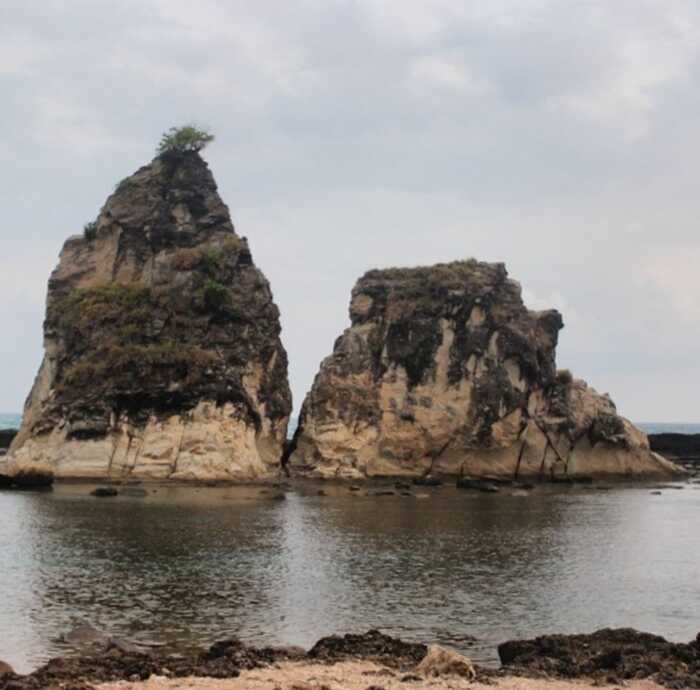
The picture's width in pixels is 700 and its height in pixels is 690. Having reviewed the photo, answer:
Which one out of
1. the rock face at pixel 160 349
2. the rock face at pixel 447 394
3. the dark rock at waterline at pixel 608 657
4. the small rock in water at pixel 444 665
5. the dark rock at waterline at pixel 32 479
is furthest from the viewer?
A: the rock face at pixel 447 394

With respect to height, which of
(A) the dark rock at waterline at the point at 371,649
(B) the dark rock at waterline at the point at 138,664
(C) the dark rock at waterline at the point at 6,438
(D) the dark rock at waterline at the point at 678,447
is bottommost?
(B) the dark rock at waterline at the point at 138,664

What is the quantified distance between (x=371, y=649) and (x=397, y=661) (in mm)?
1126

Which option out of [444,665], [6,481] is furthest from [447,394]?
[444,665]

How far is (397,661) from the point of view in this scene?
22625mm

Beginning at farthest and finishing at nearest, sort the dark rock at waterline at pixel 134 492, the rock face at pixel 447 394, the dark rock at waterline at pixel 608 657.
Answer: the rock face at pixel 447 394, the dark rock at waterline at pixel 134 492, the dark rock at waterline at pixel 608 657

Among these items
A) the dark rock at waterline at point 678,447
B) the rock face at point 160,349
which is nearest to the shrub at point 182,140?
the rock face at point 160,349

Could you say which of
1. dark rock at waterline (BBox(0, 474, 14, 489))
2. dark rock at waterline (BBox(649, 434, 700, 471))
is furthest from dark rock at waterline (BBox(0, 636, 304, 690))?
dark rock at waterline (BBox(649, 434, 700, 471))

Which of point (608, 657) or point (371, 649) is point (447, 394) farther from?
point (608, 657)

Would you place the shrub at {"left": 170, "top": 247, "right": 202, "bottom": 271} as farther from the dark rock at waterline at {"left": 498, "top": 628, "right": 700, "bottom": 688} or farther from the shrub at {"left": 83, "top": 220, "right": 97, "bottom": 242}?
the dark rock at waterline at {"left": 498, "top": 628, "right": 700, "bottom": 688}

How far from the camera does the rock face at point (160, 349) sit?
238 ft

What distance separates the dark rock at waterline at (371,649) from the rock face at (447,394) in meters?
56.0

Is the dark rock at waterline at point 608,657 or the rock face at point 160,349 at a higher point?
the rock face at point 160,349

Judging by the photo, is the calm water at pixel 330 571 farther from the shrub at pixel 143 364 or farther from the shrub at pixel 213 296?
the shrub at pixel 213 296

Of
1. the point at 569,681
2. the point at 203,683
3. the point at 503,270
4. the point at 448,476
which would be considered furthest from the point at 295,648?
the point at 503,270
